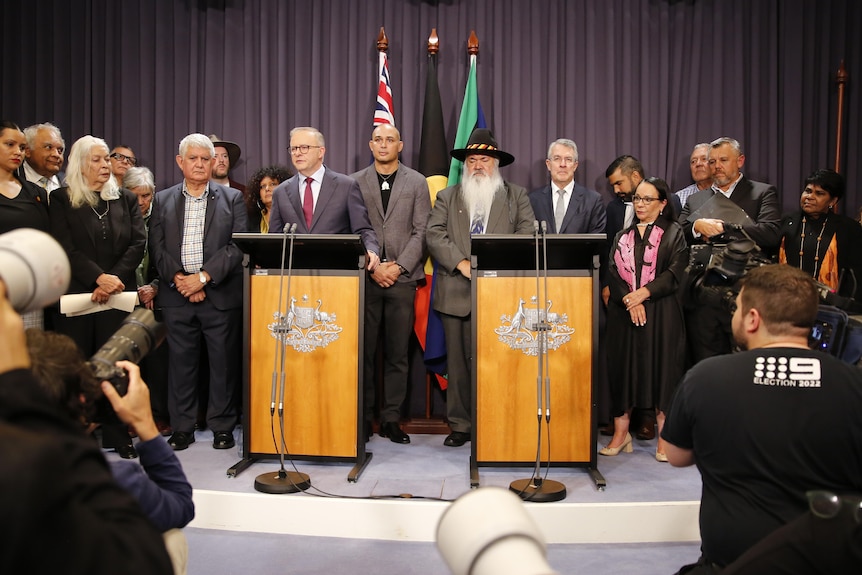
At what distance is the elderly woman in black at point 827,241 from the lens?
4504 millimetres

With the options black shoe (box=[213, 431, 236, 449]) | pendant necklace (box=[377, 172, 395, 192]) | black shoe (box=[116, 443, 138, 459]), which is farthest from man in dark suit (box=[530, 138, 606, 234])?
black shoe (box=[116, 443, 138, 459])

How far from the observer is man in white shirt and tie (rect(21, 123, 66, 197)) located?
4.57 metres

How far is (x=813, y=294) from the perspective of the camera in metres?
1.95

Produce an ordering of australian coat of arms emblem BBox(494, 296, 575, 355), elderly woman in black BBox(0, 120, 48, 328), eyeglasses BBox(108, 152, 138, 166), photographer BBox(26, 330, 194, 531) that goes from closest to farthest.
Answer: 1. photographer BBox(26, 330, 194, 531)
2. australian coat of arms emblem BBox(494, 296, 575, 355)
3. elderly woman in black BBox(0, 120, 48, 328)
4. eyeglasses BBox(108, 152, 138, 166)

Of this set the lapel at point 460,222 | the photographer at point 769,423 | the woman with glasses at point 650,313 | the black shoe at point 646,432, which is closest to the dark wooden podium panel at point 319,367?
the lapel at point 460,222

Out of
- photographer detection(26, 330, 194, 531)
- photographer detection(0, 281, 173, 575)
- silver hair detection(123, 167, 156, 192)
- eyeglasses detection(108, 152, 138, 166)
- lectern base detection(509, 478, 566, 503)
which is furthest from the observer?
eyeglasses detection(108, 152, 138, 166)

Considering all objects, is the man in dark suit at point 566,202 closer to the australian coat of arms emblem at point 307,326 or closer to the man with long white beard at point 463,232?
the man with long white beard at point 463,232

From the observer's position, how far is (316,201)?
14.4ft

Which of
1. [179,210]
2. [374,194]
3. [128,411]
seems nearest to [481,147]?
[374,194]

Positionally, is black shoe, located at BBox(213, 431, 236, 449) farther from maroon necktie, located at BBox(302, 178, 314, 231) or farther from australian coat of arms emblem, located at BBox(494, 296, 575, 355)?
australian coat of arms emblem, located at BBox(494, 296, 575, 355)

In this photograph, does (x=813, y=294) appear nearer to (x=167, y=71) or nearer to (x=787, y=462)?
(x=787, y=462)

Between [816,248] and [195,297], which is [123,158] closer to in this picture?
[195,297]

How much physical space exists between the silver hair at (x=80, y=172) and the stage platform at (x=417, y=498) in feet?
4.92

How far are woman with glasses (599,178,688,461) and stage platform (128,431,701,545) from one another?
1.22ft
